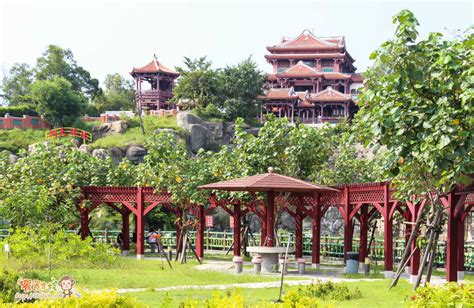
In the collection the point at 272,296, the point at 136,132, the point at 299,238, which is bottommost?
the point at 272,296

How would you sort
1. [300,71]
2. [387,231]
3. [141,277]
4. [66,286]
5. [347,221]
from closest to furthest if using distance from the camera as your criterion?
[66,286], [141,277], [387,231], [347,221], [300,71]

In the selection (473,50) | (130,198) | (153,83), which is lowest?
(130,198)

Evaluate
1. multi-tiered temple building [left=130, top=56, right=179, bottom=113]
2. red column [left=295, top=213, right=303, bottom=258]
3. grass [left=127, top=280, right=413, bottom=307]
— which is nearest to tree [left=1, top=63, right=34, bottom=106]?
multi-tiered temple building [left=130, top=56, right=179, bottom=113]

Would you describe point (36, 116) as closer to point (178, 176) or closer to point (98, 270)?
point (178, 176)

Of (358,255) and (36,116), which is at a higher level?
(36,116)

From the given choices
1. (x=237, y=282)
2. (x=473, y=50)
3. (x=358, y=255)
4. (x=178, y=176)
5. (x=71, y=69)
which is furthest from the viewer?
(x=71, y=69)

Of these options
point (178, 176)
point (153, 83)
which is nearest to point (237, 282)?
point (178, 176)

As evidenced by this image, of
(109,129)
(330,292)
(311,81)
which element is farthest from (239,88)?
(330,292)

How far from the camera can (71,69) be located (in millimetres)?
61375

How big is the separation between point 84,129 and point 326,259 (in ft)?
86.1

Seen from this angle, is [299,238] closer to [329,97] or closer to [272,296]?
[272,296]

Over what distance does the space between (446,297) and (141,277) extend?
37.4 ft

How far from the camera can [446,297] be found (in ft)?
20.4

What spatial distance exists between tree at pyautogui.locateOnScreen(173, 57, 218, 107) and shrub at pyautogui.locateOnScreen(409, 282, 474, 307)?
44.1 metres
